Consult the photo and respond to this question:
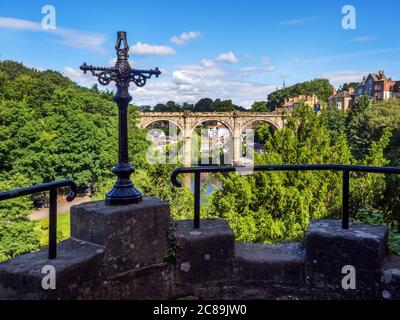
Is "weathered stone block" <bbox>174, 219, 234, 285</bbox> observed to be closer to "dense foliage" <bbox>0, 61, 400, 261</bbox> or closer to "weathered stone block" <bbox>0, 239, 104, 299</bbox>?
"weathered stone block" <bbox>0, 239, 104, 299</bbox>

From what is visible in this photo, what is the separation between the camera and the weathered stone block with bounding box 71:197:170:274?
2609 millimetres

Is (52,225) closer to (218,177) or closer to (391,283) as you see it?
(391,283)

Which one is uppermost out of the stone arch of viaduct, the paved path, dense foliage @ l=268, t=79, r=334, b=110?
dense foliage @ l=268, t=79, r=334, b=110

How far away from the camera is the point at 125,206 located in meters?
2.76

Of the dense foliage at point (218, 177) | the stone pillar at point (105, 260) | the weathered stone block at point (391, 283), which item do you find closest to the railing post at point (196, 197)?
the stone pillar at point (105, 260)

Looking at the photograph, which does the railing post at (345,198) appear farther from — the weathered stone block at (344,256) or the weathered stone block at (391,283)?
the weathered stone block at (391,283)

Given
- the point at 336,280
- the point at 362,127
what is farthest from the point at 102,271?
the point at 362,127

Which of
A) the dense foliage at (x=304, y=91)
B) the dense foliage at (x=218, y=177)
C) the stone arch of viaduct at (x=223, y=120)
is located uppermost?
the dense foliage at (x=304, y=91)

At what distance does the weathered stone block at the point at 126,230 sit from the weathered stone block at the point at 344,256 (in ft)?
3.73

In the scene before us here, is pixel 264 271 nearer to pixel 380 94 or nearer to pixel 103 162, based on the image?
pixel 103 162

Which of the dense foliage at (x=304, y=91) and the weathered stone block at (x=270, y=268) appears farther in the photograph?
the dense foliage at (x=304, y=91)

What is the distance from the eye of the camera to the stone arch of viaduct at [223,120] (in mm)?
60281

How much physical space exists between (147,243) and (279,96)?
11727 centimetres

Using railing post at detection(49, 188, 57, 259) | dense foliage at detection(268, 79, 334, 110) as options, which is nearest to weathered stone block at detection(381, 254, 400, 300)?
railing post at detection(49, 188, 57, 259)
